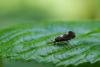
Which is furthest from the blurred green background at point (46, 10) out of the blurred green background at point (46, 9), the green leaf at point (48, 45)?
the green leaf at point (48, 45)

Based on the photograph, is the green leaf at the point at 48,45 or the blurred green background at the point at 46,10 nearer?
the green leaf at the point at 48,45

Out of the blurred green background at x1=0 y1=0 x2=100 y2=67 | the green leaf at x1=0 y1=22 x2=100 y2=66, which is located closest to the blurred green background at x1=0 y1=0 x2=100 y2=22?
the blurred green background at x1=0 y1=0 x2=100 y2=67

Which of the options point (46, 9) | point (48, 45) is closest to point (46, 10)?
point (46, 9)

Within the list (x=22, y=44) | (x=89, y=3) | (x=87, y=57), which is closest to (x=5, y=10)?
(x=89, y=3)

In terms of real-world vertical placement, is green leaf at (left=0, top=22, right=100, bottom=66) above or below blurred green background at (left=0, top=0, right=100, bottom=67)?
below

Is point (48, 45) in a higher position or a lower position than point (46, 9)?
lower

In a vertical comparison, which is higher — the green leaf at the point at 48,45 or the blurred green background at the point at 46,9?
the blurred green background at the point at 46,9

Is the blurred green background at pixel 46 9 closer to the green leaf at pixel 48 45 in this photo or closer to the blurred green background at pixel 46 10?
the blurred green background at pixel 46 10

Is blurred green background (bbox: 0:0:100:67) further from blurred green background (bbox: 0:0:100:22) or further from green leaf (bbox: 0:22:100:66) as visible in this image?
green leaf (bbox: 0:22:100:66)

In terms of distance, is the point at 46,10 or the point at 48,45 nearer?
the point at 48,45

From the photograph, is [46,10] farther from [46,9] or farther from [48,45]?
[48,45]
